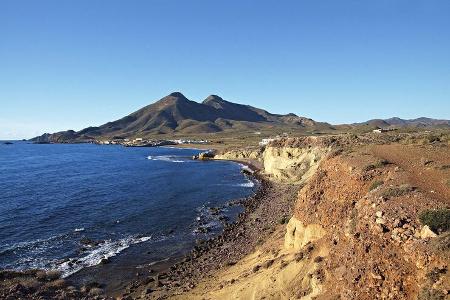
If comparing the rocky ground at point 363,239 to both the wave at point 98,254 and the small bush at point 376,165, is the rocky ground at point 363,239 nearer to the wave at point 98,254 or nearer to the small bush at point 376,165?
the small bush at point 376,165

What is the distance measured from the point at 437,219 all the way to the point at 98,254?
36089mm

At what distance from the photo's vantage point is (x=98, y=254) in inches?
1727

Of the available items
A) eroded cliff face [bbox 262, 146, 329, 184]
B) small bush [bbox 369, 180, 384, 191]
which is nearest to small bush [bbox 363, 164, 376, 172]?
small bush [bbox 369, 180, 384, 191]

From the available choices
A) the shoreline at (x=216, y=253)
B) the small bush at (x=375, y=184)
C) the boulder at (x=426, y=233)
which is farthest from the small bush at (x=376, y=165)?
the shoreline at (x=216, y=253)

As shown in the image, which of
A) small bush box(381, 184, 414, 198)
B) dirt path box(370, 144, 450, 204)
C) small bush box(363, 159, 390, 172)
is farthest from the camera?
small bush box(363, 159, 390, 172)

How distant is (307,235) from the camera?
27.2 m

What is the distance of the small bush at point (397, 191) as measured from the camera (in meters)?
20.9

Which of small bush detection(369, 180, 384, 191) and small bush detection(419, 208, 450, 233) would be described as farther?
small bush detection(369, 180, 384, 191)

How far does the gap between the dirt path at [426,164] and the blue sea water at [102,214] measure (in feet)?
82.8

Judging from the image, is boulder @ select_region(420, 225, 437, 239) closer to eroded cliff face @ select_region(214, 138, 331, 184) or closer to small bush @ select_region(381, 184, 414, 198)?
small bush @ select_region(381, 184, 414, 198)

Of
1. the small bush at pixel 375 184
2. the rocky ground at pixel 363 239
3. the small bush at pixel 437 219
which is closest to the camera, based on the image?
the rocky ground at pixel 363 239

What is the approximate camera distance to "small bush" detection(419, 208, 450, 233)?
16609 mm

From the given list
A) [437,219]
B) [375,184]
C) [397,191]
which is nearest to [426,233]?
[437,219]

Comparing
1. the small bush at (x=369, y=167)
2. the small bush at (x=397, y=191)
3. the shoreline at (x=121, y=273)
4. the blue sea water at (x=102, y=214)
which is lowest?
the shoreline at (x=121, y=273)
